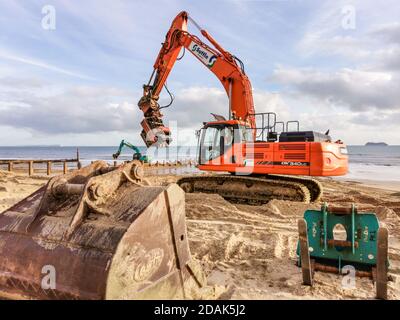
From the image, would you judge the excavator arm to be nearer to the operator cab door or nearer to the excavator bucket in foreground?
the operator cab door

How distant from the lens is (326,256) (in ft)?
14.3

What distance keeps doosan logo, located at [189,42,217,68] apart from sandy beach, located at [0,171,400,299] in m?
4.88

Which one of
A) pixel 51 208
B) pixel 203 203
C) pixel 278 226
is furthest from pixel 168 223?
pixel 203 203

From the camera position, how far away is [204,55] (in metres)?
11.1

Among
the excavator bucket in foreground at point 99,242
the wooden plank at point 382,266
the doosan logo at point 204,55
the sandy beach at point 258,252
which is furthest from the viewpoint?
the doosan logo at point 204,55

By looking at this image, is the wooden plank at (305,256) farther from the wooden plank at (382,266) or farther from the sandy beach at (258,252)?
the wooden plank at (382,266)

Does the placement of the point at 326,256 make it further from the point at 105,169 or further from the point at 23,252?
the point at 23,252

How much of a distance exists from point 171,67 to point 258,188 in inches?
214

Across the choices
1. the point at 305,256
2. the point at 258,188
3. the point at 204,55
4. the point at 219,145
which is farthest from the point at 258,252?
the point at 204,55

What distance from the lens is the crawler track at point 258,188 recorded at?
31.7ft

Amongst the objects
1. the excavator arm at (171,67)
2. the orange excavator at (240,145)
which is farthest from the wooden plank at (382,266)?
the excavator arm at (171,67)

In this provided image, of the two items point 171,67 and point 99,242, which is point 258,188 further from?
point 99,242

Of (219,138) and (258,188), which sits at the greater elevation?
(219,138)

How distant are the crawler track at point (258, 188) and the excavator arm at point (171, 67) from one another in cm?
189
